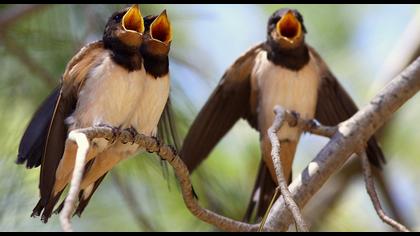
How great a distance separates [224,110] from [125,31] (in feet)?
2.82

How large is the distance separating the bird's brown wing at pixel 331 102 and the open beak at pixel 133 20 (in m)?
0.93

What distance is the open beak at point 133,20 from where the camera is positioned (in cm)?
218

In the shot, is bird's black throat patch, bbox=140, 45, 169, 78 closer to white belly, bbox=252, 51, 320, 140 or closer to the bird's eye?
the bird's eye

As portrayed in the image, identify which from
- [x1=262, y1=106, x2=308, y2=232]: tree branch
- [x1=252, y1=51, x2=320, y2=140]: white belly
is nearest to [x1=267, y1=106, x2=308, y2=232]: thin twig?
[x1=262, y1=106, x2=308, y2=232]: tree branch

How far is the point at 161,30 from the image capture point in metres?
2.16

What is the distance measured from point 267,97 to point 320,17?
4.05 ft

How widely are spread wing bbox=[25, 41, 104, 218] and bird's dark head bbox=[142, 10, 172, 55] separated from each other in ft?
0.44

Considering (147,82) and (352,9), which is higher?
(147,82)

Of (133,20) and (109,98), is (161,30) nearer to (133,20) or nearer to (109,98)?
(133,20)

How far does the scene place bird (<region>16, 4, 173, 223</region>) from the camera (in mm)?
2094

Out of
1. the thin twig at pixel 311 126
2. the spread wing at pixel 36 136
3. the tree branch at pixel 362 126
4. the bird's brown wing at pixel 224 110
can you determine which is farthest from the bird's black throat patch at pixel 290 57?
the spread wing at pixel 36 136

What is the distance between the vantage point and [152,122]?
6.95 ft
